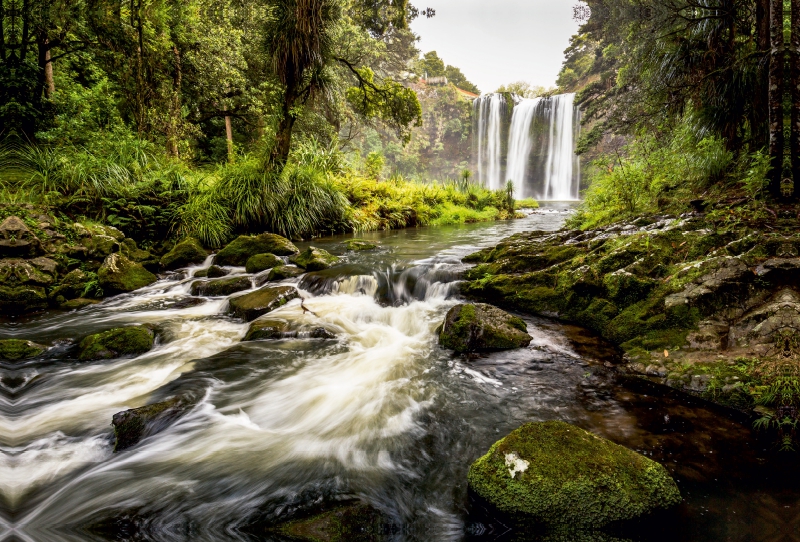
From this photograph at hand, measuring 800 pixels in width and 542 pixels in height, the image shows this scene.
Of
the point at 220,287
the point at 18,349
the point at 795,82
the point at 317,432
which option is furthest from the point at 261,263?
the point at 795,82

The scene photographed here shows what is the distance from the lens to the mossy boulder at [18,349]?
3.62 m

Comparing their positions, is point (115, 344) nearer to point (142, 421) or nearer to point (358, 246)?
point (142, 421)

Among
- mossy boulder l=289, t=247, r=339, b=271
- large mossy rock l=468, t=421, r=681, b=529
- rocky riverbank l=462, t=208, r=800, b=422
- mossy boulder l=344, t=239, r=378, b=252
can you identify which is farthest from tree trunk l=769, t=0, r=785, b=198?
mossy boulder l=344, t=239, r=378, b=252

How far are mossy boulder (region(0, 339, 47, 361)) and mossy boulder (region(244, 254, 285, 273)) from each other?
3.15 meters

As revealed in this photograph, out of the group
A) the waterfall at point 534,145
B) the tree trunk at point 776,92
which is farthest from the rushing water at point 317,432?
the waterfall at point 534,145

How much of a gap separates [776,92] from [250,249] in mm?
7649

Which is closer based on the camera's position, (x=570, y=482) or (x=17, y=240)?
(x=570, y=482)


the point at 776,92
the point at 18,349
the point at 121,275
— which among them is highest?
the point at 776,92

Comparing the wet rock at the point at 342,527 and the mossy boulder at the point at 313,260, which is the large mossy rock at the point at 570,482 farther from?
the mossy boulder at the point at 313,260

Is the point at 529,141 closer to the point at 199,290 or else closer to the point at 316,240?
the point at 316,240

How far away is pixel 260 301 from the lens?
518 cm

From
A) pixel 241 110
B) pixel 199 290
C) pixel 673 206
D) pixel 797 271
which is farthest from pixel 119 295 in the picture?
pixel 241 110

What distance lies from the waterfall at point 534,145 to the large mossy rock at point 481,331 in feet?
102

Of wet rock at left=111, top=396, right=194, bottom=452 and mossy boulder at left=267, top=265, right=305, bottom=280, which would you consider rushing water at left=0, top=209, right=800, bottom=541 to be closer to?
wet rock at left=111, top=396, right=194, bottom=452
